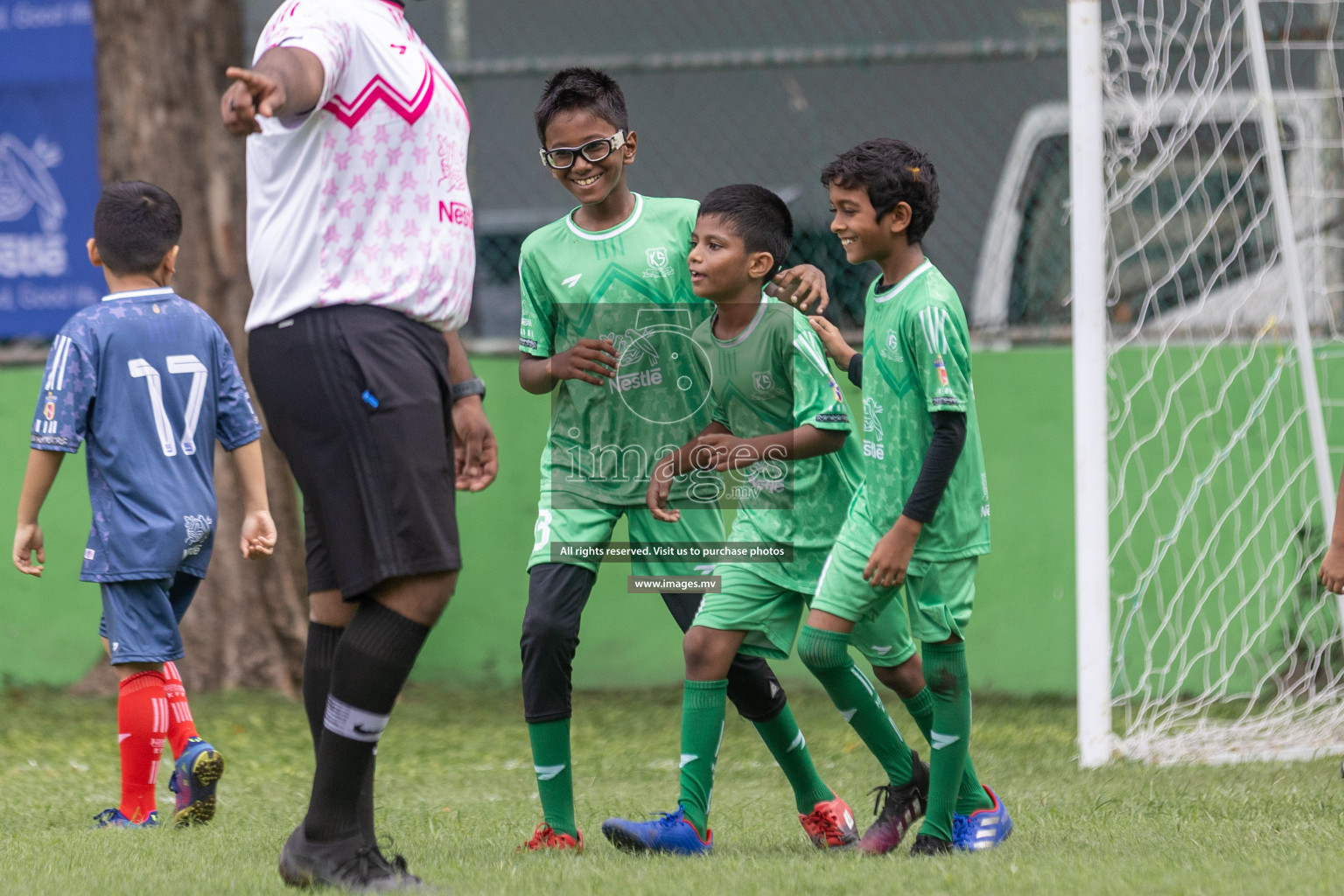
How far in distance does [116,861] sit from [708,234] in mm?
2097

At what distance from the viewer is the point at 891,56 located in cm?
670

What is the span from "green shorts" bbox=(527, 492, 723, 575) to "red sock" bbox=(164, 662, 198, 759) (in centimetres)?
123

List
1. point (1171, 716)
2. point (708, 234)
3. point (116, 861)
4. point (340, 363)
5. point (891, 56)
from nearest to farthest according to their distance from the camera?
point (340, 363) → point (116, 861) → point (708, 234) → point (1171, 716) → point (891, 56)

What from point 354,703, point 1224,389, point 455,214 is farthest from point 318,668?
point 1224,389

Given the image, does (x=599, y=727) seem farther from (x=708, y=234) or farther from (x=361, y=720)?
(x=361, y=720)

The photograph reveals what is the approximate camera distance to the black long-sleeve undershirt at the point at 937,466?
334 centimetres

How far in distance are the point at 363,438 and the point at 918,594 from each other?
56.3 inches

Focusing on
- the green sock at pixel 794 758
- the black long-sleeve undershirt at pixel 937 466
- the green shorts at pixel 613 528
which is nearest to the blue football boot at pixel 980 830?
the green sock at pixel 794 758

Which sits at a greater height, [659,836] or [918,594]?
[918,594]

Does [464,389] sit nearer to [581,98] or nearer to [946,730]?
[581,98]

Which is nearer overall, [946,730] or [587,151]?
[946,730]

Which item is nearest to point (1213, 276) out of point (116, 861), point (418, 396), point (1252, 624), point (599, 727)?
point (1252, 624)

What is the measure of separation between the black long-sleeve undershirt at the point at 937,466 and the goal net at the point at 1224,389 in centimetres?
289

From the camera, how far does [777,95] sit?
7.09 m
